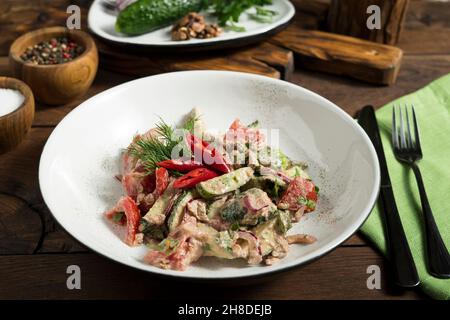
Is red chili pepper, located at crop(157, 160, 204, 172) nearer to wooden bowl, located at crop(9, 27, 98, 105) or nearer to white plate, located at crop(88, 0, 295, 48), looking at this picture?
wooden bowl, located at crop(9, 27, 98, 105)

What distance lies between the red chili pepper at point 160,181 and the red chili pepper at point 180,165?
0.02m

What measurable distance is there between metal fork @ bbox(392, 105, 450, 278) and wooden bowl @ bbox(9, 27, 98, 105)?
1269mm

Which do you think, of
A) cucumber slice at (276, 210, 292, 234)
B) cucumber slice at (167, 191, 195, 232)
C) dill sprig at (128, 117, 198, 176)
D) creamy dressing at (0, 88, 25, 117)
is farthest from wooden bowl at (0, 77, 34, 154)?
cucumber slice at (276, 210, 292, 234)

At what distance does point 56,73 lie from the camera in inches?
91.3

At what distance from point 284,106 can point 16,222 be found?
1.01 metres

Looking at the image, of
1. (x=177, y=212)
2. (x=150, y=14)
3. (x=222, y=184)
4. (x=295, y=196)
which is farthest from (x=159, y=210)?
(x=150, y=14)

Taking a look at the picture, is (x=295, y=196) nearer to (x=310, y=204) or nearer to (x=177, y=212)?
(x=310, y=204)

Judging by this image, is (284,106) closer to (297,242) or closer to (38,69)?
(297,242)

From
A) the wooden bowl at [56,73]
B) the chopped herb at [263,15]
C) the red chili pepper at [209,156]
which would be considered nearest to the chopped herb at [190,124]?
the red chili pepper at [209,156]

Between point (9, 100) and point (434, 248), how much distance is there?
1592 millimetres

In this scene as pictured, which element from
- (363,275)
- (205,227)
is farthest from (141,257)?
(363,275)

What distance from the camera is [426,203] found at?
184 centimetres

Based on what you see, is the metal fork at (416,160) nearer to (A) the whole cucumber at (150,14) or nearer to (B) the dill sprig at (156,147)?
(B) the dill sprig at (156,147)

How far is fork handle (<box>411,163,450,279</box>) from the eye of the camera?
1.63 metres
